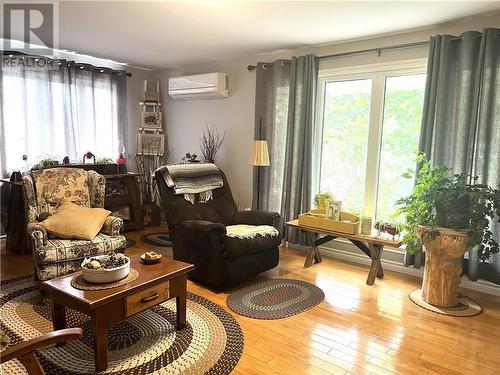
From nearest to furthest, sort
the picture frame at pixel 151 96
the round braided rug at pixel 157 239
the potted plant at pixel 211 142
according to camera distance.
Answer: the round braided rug at pixel 157 239 < the potted plant at pixel 211 142 < the picture frame at pixel 151 96

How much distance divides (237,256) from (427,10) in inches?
96.9

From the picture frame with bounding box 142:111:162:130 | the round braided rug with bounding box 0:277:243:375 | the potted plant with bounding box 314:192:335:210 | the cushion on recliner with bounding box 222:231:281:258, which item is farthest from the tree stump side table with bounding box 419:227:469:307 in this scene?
the picture frame with bounding box 142:111:162:130

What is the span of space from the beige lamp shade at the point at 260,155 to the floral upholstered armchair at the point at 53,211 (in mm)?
1558

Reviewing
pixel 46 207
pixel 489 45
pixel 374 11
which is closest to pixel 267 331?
pixel 46 207

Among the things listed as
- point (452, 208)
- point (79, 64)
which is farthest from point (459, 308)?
point (79, 64)

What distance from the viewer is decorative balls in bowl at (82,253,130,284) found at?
1.98 m

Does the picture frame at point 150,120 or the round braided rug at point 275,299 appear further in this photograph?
the picture frame at point 150,120

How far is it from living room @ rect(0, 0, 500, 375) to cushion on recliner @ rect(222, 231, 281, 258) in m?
0.02

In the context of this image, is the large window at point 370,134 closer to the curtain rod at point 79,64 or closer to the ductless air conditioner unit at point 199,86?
the ductless air conditioner unit at point 199,86

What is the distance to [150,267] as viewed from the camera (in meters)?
2.29

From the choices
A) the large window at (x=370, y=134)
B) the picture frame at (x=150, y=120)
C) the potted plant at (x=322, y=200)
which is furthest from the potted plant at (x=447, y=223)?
the picture frame at (x=150, y=120)

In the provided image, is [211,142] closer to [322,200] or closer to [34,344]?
[322,200]

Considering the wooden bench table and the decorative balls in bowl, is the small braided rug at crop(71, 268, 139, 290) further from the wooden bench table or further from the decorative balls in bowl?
the wooden bench table

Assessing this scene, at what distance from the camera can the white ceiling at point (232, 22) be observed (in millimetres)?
2781
